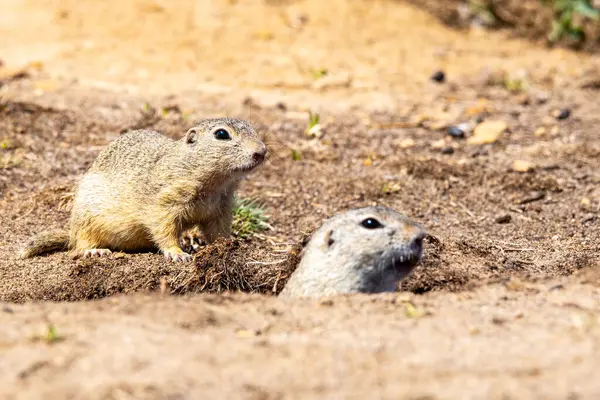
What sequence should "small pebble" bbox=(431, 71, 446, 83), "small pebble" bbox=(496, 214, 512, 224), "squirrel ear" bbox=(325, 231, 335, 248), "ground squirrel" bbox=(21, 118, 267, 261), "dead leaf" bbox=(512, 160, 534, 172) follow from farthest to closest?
1. "small pebble" bbox=(431, 71, 446, 83)
2. "dead leaf" bbox=(512, 160, 534, 172)
3. "small pebble" bbox=(496, 214, 512, 224)
4. "ground squirrel" bbox=(21, 118, 267, 261)
5. "squirrel ear" bbox=(325, 231, 335, 248)

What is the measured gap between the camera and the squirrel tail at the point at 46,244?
24.2 feet

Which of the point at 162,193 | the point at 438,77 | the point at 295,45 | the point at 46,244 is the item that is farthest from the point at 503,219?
the point at 295,45

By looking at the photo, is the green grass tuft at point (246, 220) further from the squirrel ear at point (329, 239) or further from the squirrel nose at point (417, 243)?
the squirrel nose at point (417, 243)

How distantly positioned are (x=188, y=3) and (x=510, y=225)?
7553mm

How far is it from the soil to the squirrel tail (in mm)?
87

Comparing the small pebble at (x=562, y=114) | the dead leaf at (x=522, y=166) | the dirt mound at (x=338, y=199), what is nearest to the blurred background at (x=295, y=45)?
the dirt mound at (x=338, y=199)

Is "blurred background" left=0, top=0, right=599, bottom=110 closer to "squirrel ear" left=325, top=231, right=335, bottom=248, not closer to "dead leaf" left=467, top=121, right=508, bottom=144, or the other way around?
"dead leaf" left=467, top=121, right=508, bottom=144

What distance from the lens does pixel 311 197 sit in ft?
29.2

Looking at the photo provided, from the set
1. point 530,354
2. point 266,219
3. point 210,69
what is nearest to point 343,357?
point 530,354

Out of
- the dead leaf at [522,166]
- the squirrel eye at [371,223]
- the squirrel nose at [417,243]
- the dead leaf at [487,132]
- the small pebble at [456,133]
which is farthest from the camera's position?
the small pebble at [456,133]

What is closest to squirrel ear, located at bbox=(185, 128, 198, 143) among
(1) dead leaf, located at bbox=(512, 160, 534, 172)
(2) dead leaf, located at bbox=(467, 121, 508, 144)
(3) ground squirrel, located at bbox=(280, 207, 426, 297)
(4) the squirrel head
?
(4) the squirrel head

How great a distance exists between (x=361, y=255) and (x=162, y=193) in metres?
2.11

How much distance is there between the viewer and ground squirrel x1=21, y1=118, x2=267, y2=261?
719 cm

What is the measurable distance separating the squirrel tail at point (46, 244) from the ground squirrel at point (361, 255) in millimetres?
2442
